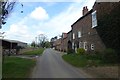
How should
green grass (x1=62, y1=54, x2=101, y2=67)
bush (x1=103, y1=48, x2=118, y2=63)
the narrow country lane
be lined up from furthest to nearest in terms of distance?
green grass (x1=62, y1=54, x2=101, y2=67)
bush (x1=103, y1=48, x2=118, y2=63)
the narrow country lane

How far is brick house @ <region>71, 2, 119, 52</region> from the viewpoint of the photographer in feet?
108

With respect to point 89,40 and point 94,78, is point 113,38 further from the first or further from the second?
point 94,78

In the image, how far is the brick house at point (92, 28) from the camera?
3297 cm

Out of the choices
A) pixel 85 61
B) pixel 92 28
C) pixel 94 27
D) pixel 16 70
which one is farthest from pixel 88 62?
pixel 16 70

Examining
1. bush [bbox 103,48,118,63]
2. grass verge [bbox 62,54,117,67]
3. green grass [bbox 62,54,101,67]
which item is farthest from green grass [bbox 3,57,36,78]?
bush [bbox 103,48,118,63]

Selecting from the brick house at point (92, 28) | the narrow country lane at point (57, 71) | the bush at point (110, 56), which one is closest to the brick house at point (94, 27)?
the brick house at point (92, 28)

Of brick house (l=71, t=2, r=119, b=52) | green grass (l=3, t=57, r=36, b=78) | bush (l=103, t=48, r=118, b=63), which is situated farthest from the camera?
brick house (l=71, t=2, r=119, b=52)

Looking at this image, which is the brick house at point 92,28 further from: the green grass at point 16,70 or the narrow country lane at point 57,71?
the green grass at point 16,70

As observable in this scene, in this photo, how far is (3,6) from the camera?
2412 centimetres

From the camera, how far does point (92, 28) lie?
37.2m

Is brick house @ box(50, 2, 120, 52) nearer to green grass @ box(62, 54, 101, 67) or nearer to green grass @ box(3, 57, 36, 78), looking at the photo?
green grass @ box(62, 54, 101, 67)

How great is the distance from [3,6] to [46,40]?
524ft

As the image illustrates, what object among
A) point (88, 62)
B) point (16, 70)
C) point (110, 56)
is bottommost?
point (16, 70)

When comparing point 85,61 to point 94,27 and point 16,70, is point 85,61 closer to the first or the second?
point 94,27
